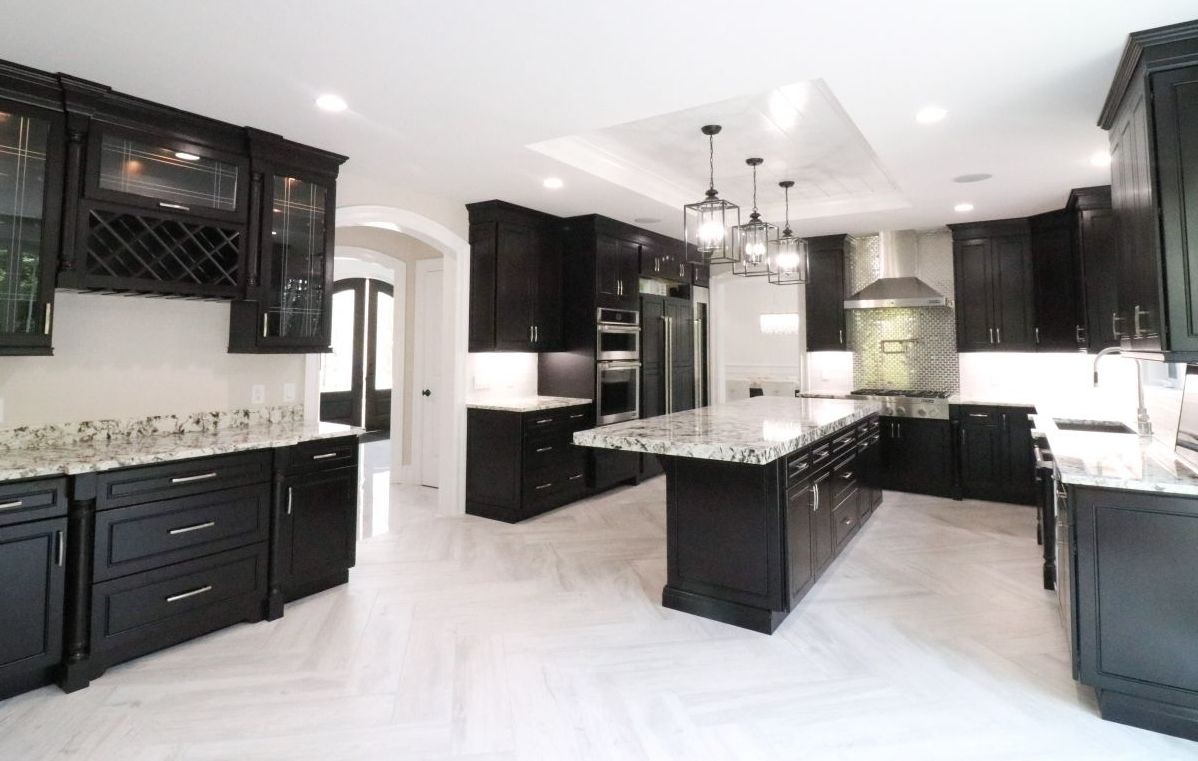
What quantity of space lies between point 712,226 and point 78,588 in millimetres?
3242

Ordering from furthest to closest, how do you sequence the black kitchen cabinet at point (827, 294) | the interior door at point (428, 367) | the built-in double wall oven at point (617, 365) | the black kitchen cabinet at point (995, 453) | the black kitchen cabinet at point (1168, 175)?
the black kitchen cabinet at point (827, 294)
the interior door at point (428, 367)
the built-in double wall oven at point (617, 365)
the black kitchen cabinet at point (995, 453)
the black kitchen cabinet at point (1168, 175)

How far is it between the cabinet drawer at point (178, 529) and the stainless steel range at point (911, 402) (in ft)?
16.8

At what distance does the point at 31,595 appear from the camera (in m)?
2.35

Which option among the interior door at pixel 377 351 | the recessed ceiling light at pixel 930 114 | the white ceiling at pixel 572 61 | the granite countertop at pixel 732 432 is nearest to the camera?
the white ceiling at pixel 572 61

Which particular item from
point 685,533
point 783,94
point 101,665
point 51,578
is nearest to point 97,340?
point 51,578

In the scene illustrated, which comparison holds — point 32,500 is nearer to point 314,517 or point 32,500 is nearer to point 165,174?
point 314,517

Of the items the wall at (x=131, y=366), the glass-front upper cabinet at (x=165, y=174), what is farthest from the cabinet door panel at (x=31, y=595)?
the glass-front upper cabinet at (x=165, y=174)

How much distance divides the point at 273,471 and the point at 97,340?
111 centimetres

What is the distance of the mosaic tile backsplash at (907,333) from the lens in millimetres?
6133

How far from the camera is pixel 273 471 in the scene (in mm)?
3109

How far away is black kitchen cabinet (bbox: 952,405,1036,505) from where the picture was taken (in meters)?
5.30

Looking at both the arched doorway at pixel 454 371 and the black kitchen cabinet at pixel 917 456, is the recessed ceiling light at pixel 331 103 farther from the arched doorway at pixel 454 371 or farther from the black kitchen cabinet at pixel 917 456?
the black kitchen cabinet at pixel 917 456

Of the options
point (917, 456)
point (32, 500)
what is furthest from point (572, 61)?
point (917, 456)

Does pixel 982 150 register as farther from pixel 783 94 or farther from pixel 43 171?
pixel 43 171
